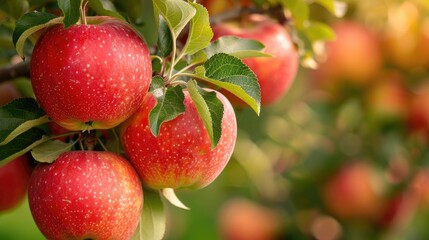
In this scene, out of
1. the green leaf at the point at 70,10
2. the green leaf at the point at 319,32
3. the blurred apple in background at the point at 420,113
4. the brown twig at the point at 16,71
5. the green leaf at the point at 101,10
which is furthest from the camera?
the blurred apple in background at the point at 420,113

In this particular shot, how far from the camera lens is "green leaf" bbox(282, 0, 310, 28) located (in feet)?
3.63

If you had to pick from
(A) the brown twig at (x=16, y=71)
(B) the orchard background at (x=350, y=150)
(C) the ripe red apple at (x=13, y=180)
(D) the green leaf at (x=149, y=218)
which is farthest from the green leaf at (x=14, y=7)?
(B) the orchard background at (x=350, y=150)

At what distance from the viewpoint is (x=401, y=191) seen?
1.96 metres

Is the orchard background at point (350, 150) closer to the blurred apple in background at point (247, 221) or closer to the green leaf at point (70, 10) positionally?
the blurred apple in background at point (247, 221)

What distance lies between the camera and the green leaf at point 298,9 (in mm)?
1106

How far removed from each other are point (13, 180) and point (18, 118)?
0.21 meters

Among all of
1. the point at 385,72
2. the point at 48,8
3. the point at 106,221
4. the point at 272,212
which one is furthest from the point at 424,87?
the point at 106,221

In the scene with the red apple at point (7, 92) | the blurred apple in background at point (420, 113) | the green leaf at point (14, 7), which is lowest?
the blurred apple in background at point (420, 113)

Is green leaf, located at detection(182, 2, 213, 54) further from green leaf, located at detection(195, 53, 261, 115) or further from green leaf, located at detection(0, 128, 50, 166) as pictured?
green leaf, located at detection(0, 128, 50, 166)

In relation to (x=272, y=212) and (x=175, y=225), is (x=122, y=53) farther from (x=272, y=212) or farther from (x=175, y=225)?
(x=272, y=212)

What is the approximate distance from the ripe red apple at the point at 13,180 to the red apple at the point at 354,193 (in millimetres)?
1017

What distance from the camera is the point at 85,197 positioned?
85 cm

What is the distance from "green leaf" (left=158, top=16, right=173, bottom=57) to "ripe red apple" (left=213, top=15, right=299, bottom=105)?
0.57ft

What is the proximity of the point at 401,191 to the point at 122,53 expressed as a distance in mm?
1262
